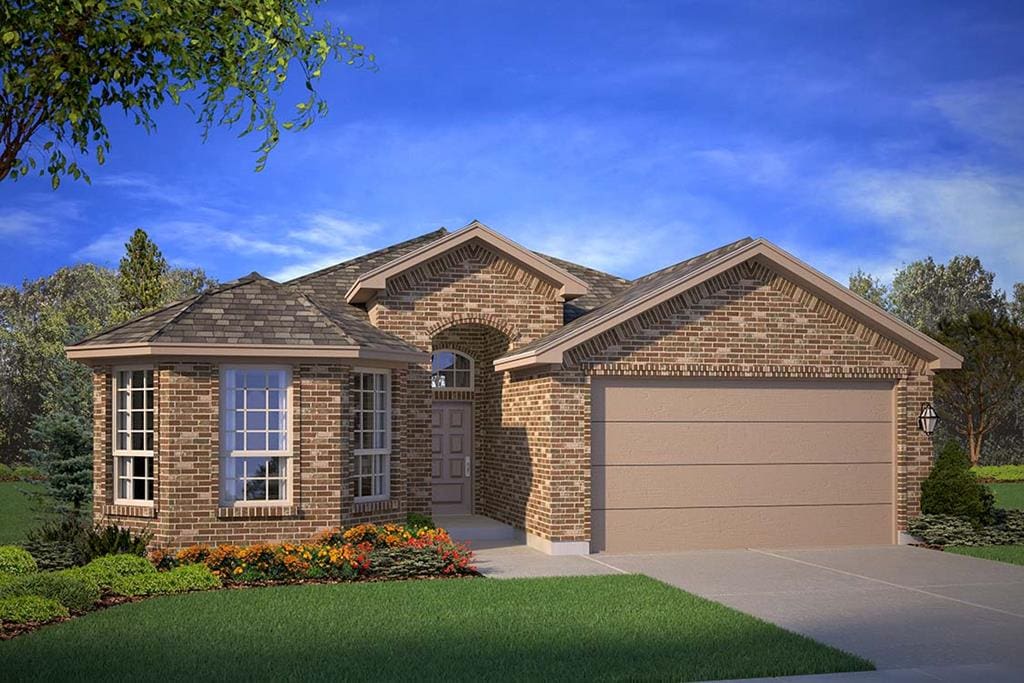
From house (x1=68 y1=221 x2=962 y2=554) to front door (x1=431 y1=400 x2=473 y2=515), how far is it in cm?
92

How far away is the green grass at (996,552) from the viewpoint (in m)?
16.8

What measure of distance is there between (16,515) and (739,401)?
16833 millimetres

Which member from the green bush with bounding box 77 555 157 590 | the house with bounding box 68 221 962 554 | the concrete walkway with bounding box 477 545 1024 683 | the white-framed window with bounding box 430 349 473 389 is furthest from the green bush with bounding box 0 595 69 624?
the white-framed window with bounding box 430 349 473 389

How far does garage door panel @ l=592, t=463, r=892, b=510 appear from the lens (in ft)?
57.3

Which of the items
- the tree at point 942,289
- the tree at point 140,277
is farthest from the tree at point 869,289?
the tree at point 140,277

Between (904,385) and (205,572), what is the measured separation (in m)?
12.2

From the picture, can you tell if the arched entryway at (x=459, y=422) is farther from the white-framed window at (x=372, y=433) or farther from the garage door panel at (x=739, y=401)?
the garage door panel at (x=739, y=401)

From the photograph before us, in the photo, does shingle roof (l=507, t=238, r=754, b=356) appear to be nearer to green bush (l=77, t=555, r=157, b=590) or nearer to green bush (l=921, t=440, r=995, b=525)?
green bush (l=921, t=440, r=995, b=525)

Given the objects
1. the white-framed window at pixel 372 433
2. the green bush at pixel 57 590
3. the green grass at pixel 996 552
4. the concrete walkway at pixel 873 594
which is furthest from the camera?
the white-framed window at pixel 372 433

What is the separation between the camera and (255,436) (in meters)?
16.0

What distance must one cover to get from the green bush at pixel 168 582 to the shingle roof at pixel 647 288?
6.19 meters

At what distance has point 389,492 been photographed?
17.5m

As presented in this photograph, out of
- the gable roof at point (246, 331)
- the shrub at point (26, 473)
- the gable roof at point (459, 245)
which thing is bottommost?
the shrub at point (26, 473)

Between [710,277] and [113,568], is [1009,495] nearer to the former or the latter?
[710,277]
